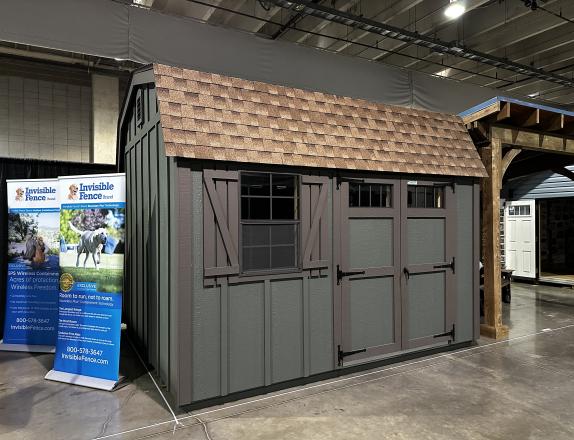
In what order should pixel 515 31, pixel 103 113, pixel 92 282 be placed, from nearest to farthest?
1. pixel 92 282
2. pixel 515 31
3. pixel 103 113

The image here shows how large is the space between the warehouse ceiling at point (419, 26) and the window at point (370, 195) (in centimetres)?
313

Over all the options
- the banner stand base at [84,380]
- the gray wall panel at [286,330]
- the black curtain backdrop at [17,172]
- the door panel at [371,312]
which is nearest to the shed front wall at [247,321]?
the gray wall panel at [286,330]

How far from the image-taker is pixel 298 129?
417 cm

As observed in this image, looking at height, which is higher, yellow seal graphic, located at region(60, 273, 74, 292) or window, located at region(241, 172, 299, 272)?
window, located at region(241, 172, 299, 272)

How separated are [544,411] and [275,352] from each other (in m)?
2.46

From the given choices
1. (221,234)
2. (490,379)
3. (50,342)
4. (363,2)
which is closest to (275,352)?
(221,234)

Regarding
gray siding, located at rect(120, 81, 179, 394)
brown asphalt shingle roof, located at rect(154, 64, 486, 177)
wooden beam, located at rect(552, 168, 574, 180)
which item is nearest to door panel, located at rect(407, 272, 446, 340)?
brown asphalt shingle roof, located at rect(154, 64, 486, 177)

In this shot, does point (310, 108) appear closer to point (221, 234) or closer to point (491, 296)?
point (221, 234)

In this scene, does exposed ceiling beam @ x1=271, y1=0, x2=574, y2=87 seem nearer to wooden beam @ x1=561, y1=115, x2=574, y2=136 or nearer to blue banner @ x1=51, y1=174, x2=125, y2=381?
wooden beam @ x1=561, y1=115, x2=574, y2=136

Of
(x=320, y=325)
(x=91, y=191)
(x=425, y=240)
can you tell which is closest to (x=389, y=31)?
(x=425, y=240)

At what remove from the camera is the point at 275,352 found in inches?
153

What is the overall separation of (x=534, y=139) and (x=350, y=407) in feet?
16.6

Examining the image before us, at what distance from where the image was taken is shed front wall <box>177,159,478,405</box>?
11.5 ft

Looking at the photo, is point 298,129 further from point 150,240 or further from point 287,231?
point 150,240
